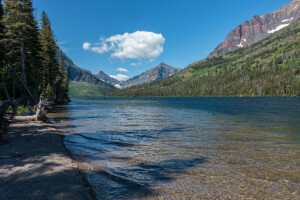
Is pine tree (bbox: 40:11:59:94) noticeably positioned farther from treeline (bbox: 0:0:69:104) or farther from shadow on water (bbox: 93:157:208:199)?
shadow on water (bbox: 93:157:208:199)

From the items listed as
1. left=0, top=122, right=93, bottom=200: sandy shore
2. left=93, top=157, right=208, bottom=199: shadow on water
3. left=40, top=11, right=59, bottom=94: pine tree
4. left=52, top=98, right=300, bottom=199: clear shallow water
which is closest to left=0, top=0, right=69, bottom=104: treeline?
left=40, top=11, right=59, bottom=94: pine tree

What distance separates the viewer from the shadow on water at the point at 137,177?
20.8ft

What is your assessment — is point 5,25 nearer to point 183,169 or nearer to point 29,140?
point 29,140

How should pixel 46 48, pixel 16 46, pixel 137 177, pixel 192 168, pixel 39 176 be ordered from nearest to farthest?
pixel 39 176, pixel 137 177, pixel 192 168, pixel 16 46, pixel 46 48

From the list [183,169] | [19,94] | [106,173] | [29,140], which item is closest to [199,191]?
[183,169]

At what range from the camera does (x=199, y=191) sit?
6.46 meters

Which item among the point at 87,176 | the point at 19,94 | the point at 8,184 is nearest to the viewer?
the point at 8,184

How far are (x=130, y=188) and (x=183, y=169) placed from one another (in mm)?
3072

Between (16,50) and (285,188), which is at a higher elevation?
(16,50)

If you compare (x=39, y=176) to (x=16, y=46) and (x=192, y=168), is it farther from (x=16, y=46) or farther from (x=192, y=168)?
(x=16, y=46)

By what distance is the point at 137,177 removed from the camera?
7641mm

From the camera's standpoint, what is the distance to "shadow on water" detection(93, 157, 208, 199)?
6336 millimetres

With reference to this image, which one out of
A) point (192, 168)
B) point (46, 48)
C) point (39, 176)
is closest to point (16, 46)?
point (46, 48)

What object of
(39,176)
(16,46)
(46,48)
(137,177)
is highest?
(46,48)
